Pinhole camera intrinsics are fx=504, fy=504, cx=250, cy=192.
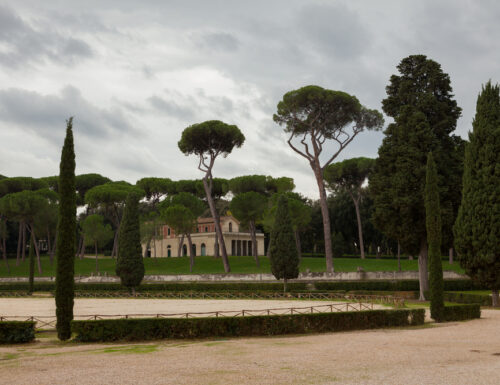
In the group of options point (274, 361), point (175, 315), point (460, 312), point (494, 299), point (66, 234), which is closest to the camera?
point (274, 361)

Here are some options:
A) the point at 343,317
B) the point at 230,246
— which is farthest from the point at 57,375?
the point at 230,246

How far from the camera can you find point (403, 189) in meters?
34.0

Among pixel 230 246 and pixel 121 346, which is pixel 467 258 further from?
pixel 230 246

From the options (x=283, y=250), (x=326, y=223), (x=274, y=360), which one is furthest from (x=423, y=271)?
(x=274, y=360)

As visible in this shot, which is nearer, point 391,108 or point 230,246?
point 391,108

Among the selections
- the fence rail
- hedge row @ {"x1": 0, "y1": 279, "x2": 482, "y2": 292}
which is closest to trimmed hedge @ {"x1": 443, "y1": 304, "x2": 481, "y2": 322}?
the fence rail

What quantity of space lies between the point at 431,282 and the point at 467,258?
6.93m

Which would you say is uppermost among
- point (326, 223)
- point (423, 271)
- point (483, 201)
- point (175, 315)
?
point (483, 201)

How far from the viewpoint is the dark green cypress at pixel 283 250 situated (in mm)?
39656

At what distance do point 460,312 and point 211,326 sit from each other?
1189cm

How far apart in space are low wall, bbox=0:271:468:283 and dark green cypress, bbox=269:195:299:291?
267 inches

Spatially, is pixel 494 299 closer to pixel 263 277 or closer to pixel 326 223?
pixel 326 223

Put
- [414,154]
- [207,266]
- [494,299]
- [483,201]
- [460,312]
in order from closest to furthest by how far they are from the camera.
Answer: [460,312] < [483,201] < [494,299] < [414,154] < [207,266]

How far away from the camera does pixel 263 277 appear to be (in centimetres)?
4953
